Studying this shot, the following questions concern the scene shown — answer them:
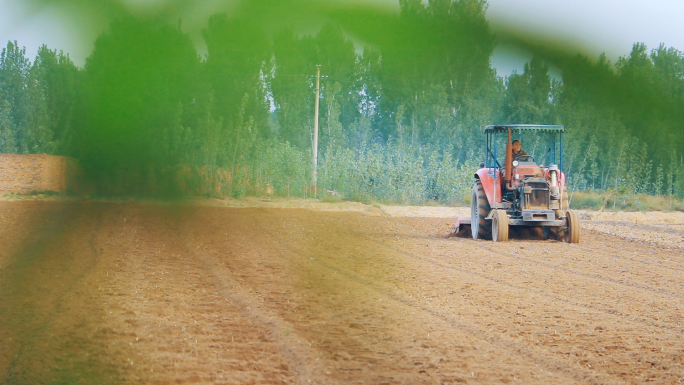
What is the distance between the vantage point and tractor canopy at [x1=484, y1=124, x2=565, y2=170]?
76.7 inches

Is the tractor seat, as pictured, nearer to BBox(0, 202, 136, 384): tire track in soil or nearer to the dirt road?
the dirt road

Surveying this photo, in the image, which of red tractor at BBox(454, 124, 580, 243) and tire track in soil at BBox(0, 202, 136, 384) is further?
red tractor at BBox(454, 124, 580, 243)

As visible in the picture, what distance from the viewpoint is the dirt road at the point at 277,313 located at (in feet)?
4.62

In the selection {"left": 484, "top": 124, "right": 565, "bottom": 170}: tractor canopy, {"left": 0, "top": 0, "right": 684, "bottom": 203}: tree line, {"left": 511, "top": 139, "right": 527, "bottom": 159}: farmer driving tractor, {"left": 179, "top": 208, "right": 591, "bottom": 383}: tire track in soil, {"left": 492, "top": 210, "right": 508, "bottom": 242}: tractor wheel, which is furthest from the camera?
{"left": 492, "top": 210, "right": 508, "bottom": 242}: tractor wheel

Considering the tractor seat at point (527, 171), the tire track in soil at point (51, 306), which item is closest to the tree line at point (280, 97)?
the tire track in soil at point (51, 306)

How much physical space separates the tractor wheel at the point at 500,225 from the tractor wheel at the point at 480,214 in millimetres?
488

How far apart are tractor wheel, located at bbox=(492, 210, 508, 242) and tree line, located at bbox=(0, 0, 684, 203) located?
35.7 ft

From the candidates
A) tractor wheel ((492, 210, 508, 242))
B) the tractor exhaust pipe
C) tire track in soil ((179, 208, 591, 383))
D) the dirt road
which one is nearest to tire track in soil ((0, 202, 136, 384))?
the dirt road

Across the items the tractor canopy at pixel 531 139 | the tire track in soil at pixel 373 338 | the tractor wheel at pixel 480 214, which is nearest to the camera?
the tractor canopy at pixel 531 139

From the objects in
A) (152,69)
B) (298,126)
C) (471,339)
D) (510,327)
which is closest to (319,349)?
(471,339)

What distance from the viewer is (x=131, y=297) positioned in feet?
17.1

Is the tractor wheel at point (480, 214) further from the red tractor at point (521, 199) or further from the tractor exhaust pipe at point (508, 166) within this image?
the tractor exhaust pipe at point (508, 166)

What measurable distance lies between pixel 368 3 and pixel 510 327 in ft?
15.0

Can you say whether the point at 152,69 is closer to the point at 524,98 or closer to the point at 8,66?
the point at 8,66
